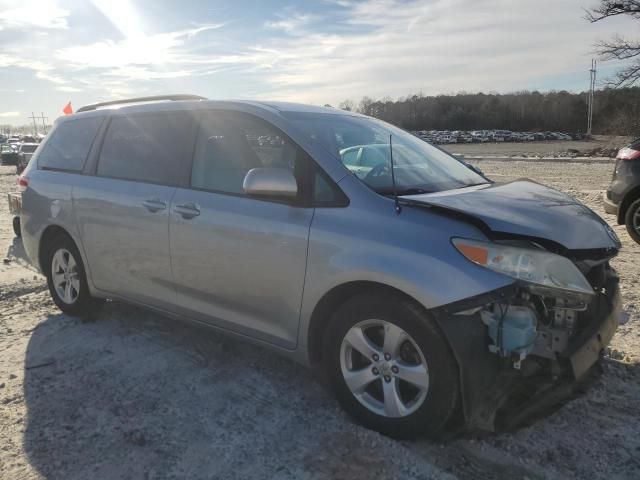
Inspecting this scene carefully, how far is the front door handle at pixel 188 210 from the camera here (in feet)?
11.9

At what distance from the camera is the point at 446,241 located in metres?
2.70

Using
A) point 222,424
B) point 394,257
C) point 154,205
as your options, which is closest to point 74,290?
point 154,205

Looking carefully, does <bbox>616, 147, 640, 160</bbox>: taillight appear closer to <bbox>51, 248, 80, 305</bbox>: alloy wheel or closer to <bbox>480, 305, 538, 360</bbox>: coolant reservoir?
<bbox>480, 305, 538, 360</bbox>: coolant reservoir

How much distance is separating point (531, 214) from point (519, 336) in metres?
0.69

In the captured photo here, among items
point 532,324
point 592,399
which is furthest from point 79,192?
point 592,399

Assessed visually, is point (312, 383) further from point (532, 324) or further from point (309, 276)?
point (532, 324)

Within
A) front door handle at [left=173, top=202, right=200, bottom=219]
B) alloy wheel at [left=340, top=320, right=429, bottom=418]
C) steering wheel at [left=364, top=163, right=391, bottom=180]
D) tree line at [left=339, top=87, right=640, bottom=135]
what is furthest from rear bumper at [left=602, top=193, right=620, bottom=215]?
tree line at [left=339, top=87, right=640, bottom=135]

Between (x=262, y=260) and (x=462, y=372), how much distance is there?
1310 millimetres

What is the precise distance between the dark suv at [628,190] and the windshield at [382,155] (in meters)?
4.40

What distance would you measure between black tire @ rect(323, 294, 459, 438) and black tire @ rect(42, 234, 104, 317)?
2.62 m

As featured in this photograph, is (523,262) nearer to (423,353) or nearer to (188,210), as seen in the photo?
(423,353)

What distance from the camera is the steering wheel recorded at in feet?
10.7

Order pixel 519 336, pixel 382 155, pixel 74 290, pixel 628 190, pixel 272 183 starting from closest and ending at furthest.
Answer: pixel 519 336
pixel 272 183
pixel 382 155
pixel 74 290
pixel 628 190

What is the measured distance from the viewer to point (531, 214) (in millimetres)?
2926
